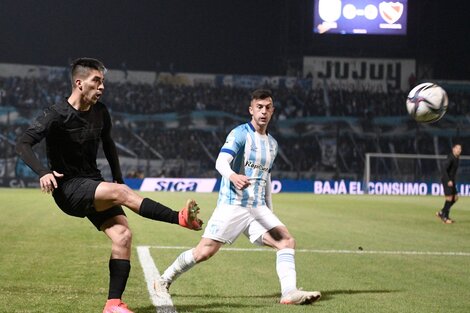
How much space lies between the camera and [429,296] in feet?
27.5

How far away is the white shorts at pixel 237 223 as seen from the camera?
7926mm

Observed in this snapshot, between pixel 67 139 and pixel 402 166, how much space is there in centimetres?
4410

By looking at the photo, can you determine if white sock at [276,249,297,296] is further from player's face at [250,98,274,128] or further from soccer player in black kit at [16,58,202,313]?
soccer player in black kit at [16,58,202,313]

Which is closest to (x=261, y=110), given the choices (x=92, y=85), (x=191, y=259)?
(x=191, y=259)

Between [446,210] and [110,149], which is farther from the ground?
[110,149]

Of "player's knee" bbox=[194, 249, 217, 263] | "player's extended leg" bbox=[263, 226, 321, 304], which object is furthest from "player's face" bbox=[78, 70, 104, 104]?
"player's extended leg" bbox=[263, 226, 321, 304]

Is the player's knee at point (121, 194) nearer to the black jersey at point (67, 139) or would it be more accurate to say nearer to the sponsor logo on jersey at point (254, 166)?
the black jersey at point (67, 139)

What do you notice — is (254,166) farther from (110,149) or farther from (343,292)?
(343,292)

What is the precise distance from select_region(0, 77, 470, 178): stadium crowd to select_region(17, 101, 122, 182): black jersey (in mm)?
40071

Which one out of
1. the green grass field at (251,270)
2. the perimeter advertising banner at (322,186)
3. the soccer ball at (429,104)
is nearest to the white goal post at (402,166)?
the perimeter advertising banner at (322,186)

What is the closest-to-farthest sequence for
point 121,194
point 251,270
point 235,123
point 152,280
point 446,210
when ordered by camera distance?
point 121,194 → point 152,280 → point 251,270 → point 446,210 → point 235,123

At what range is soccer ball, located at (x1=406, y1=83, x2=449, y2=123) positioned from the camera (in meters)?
11.0

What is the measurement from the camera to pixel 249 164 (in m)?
8.06

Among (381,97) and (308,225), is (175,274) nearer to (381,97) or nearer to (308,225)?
(308,225)
